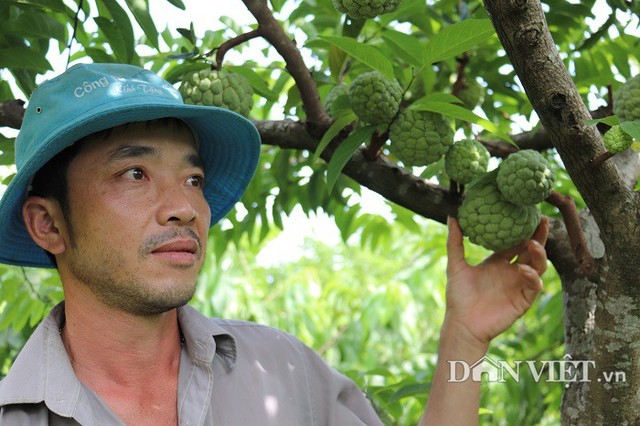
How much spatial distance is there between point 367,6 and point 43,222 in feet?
2.87

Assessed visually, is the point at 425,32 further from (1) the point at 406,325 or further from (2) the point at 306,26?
(1) the point at 406,325

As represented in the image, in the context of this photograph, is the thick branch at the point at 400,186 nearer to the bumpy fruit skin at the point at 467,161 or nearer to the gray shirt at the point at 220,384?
the bumpy fruit skin at the point at 467,161

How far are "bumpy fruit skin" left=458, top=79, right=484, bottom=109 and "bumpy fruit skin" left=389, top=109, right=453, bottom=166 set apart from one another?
1.63 feet

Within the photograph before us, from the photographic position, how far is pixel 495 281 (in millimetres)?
2002

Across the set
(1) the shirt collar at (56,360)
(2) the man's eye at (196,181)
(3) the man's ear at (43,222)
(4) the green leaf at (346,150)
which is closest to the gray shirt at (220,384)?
(1) the shirt collar at (56,360)

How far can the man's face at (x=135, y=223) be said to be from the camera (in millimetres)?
1740

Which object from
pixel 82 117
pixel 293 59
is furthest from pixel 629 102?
pixel 82 117

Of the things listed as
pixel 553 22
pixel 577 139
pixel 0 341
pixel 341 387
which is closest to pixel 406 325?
pixel 0 341

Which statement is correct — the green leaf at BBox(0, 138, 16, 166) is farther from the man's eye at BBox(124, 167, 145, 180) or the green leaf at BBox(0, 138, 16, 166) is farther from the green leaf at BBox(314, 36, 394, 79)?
the green leaf at BBox(314, 36, 394, 79)

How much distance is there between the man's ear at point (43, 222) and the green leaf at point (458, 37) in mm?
906

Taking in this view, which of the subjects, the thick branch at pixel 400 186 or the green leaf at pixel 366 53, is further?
the thick branch at pixel 400 186

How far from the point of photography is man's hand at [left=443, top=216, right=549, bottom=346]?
1.95 meters

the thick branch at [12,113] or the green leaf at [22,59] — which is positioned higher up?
the green leaf at [22,59]

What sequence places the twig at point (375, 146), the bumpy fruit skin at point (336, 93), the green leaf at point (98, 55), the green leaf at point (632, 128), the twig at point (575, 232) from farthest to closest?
the green leaf at point (98, 55)
the bumpy fruit skin at point (336, 93)
the twig at point (375, 146)
the twig at point (575, 232)
the green leaf at point (632, 128)
